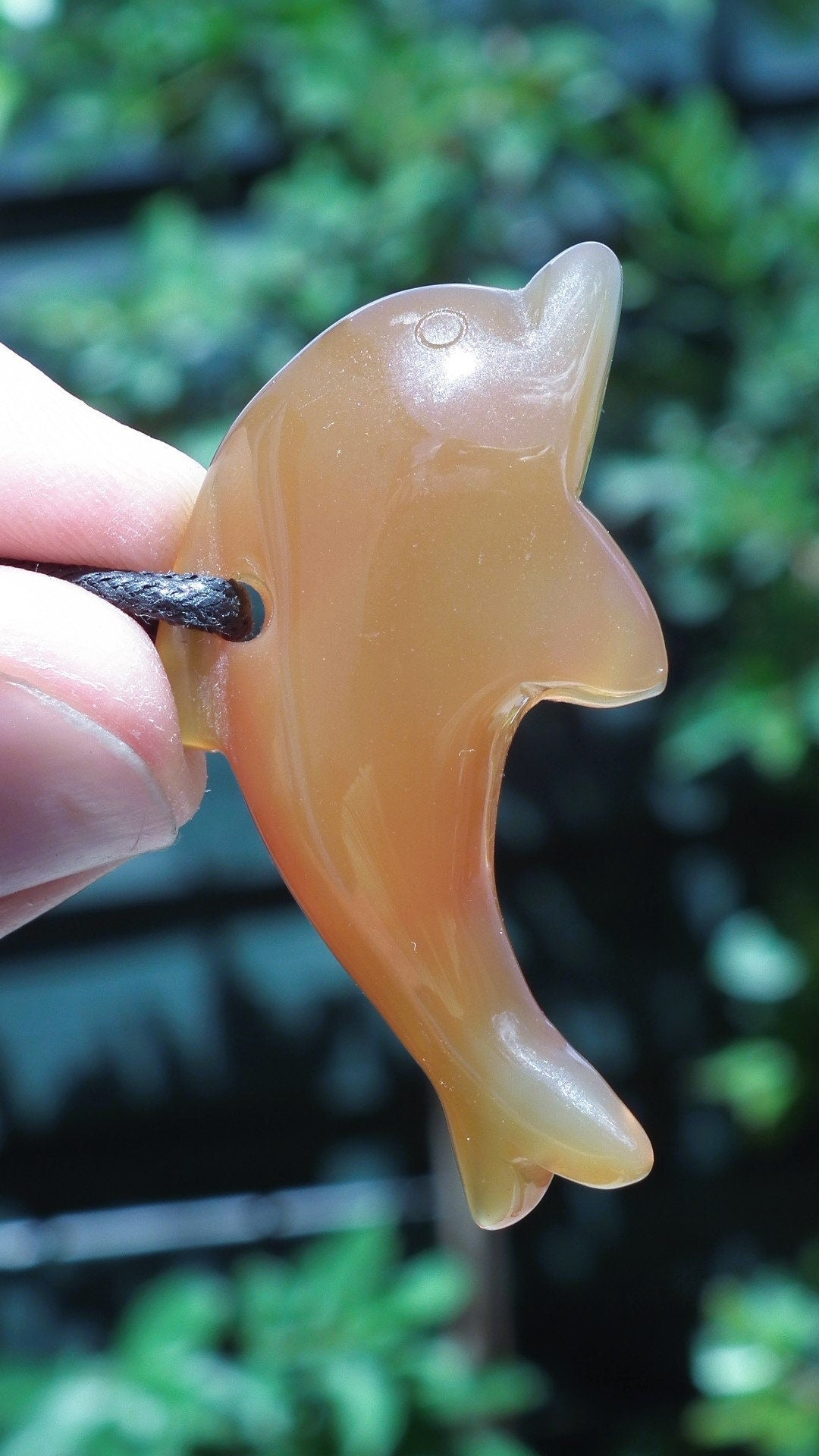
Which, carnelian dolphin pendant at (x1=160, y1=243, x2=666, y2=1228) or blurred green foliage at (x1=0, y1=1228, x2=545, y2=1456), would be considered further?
blurred green foliage at (x1=0, y1=1228, x2=545, y2=1456)

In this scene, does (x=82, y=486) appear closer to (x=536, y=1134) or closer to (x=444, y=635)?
(x=444, y=635)

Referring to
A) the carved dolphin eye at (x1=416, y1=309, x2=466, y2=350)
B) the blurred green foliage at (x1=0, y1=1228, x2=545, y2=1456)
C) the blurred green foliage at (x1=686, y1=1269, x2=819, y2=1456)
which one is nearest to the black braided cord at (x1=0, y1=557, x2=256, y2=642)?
the carved dolphin eye at (x1=416, y1=309, x2=466, y2=350)

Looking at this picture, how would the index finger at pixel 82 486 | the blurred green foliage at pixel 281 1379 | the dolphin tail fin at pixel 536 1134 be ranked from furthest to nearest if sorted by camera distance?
the blurred green foliage at pixel 281 1379 < the index finger at pixel 82 486 < the dolphin tail fin at pixel 536 1134

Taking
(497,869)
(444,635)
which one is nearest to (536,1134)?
(444,635)

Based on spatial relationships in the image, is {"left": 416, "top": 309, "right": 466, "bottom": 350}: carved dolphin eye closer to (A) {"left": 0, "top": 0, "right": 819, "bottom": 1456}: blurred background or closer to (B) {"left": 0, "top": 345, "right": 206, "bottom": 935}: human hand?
(B) {"left": 0, "top": 345, "right": 206, "bottom": 935}: human hand

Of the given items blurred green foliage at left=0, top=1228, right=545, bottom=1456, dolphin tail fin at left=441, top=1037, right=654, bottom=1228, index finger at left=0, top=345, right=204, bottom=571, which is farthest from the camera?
blurred green foliage at left=0, top=1228, right=545, bottom=1456

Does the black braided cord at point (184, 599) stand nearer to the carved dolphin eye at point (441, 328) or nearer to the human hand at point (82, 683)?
the human hand at point (82, 683)

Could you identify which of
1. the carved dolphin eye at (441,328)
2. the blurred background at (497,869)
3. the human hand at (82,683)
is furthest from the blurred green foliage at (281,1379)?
the carved dolphin eye at (441,328)

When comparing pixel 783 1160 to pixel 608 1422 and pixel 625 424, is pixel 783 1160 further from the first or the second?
pixel 625 424

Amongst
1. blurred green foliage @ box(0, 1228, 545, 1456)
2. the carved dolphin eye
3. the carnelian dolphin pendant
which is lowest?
blurred green foliage @ box(0, 1228, 545, 1456)
